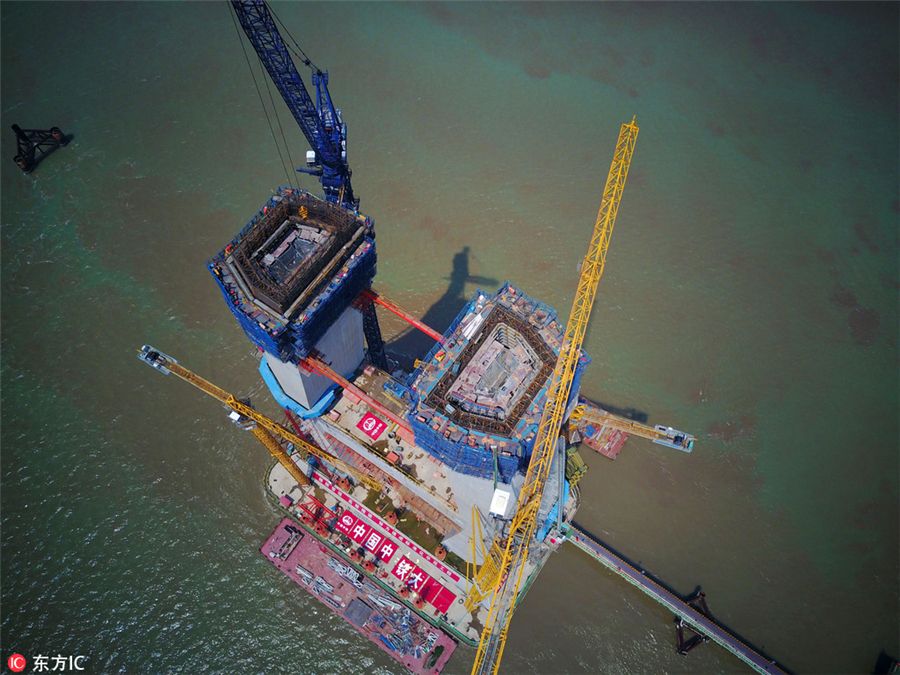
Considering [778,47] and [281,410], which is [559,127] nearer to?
[778,47]

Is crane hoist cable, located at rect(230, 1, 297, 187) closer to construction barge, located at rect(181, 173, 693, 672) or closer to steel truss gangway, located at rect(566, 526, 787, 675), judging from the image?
construction barge, located at rect(181, 173, 693, 672)

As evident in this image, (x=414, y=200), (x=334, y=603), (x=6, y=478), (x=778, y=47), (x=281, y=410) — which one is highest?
(x=778, y=47)

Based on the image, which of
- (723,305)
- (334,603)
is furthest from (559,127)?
(334,603)

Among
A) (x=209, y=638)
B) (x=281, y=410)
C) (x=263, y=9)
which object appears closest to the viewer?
(x=263, y=9)

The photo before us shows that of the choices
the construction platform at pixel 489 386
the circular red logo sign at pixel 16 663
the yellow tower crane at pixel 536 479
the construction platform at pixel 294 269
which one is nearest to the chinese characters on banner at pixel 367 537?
the yellow tower crane at pixel 536 479

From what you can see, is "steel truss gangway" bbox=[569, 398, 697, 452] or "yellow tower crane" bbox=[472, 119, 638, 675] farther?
"steel truss gangway" bbox=[569, 398, 697, 452]

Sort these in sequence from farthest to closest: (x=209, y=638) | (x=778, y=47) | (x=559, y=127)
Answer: (x=778, y=47)
(x=559, y=127)
(x=209, y=638)

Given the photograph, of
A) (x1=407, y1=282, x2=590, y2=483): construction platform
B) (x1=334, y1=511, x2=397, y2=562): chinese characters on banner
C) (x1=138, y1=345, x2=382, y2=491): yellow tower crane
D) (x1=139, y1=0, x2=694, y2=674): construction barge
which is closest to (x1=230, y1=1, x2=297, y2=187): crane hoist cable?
(x1=139, y1=0, x2=694, y2=674): construction barge

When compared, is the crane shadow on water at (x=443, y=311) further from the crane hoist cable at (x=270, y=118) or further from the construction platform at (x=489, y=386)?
the crane hoist cable at (x=270, y=118)
